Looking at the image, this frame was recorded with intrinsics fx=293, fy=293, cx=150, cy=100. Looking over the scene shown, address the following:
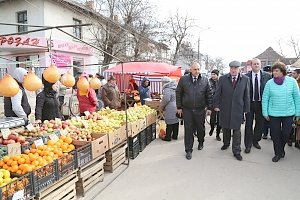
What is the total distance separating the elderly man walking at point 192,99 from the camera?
539 centimetres

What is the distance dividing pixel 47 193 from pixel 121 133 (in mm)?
2123

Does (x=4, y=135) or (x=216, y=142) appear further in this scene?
(x=216, y=142)

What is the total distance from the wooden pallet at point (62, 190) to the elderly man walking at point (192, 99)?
2.43 metres

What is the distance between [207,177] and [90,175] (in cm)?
176

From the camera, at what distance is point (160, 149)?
616 centimetres

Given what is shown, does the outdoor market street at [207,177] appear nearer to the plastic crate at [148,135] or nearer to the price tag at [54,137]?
the plastic crate at [148,135]

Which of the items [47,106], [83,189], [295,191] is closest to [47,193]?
[83,189]

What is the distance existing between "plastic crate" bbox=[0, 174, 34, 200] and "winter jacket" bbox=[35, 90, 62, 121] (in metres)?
2.58

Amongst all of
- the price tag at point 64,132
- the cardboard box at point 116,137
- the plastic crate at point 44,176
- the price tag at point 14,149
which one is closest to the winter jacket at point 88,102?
the cardboard box at point 116,137

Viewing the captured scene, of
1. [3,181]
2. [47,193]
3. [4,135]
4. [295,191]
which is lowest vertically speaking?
[295,191]

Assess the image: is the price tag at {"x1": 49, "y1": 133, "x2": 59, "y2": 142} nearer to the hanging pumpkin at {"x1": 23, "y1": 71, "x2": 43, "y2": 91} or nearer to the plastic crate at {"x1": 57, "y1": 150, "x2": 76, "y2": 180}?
the plastic crate at {"x1": 57, "y1": 150, "x2": 76, "y2": 180}

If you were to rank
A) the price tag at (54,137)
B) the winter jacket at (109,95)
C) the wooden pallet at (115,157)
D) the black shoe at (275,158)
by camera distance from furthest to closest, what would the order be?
the winter jacket at (109,95) → the black shoe at (275,158) → the wooden pallet at (115,157) → the price tag at (54,137)

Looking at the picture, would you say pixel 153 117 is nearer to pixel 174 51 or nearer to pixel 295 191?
pixel 295 191

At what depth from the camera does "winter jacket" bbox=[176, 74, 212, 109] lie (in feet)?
17.6
